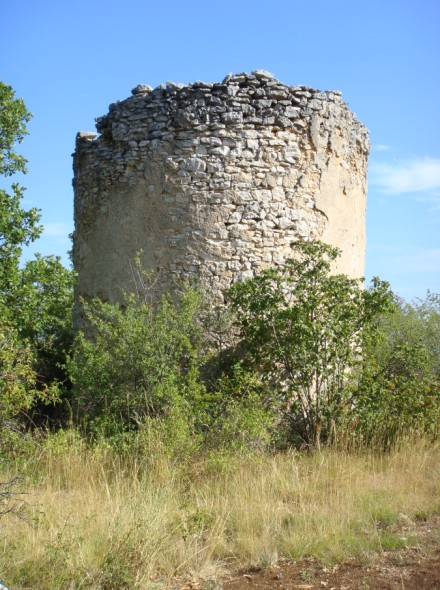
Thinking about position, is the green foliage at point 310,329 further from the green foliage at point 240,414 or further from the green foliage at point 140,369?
the green foliage at point 140,369

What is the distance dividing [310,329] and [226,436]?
53.7 inches

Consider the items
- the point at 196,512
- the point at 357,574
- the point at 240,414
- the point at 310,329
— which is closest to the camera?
the point at 357,574

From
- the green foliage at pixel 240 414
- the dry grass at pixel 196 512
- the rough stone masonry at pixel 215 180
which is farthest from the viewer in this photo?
the rough stone masonry at pixel 215 180

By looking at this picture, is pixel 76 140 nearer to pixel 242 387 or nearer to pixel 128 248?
pixel 128 248

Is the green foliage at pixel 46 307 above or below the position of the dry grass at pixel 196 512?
above

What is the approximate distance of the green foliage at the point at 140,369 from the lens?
6738 millimetres

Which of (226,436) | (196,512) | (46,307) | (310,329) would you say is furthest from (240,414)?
(46,307)

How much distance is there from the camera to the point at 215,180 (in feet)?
25.3

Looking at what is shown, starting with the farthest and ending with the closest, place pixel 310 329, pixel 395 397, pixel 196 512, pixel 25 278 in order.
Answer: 1. pixel 25 278
2. pixel 395 397
3. pixel 310 329
4. pixel 196 512

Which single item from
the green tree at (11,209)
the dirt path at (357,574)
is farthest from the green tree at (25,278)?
the dirt path at (357,574)

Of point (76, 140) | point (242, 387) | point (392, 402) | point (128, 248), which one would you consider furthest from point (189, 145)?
point (392, 402)

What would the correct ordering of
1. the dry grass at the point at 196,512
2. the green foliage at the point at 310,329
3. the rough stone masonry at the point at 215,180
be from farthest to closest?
the rough stone masonry at the point at 215,180, the green foliage at the point at 310,329, the dry grass at the point at 196,512

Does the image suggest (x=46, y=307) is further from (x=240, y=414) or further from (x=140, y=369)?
(x=240, y=414)

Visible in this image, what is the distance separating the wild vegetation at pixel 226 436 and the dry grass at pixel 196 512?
17mm
